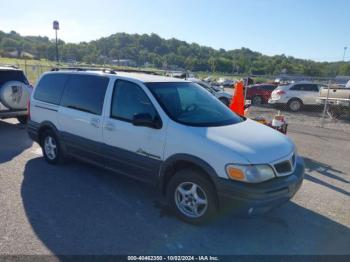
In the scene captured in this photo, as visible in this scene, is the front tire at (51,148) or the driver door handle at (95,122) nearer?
the driver door handle at (95,122)

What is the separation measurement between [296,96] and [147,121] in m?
14.7

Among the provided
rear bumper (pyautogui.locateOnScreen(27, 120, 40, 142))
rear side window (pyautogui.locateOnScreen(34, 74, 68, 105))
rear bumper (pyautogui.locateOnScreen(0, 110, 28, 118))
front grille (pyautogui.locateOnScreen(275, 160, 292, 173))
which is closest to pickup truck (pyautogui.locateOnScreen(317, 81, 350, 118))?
front grille (pyautogui.locateOnScreen(275, 160, 292, 173))

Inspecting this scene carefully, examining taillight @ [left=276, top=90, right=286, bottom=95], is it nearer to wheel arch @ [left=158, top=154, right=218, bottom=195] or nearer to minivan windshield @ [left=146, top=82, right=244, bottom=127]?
minivan windshield @ [left=146, top=82, right=244, bottom=127]

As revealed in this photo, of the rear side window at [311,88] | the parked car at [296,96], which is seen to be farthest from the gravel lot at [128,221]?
the rear side window at [311,88]

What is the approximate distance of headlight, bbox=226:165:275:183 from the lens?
3.39 metres

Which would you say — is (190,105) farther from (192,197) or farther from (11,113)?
(11,113)

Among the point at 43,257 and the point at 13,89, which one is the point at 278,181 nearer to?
the point at 43,257

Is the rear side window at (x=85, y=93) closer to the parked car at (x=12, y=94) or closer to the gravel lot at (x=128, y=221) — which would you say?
the gravel lot at (x=128, y=221)

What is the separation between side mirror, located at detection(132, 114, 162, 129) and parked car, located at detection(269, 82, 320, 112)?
14248 mm

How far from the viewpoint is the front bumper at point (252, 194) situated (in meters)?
3.38

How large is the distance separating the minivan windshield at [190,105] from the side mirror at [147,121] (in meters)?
0.18

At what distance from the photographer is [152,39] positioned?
7350cm

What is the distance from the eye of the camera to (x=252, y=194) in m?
3.37

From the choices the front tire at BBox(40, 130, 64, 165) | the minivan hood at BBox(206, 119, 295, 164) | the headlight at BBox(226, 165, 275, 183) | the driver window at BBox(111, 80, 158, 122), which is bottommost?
the front tire at BBox(40, 130, 64, 165)
